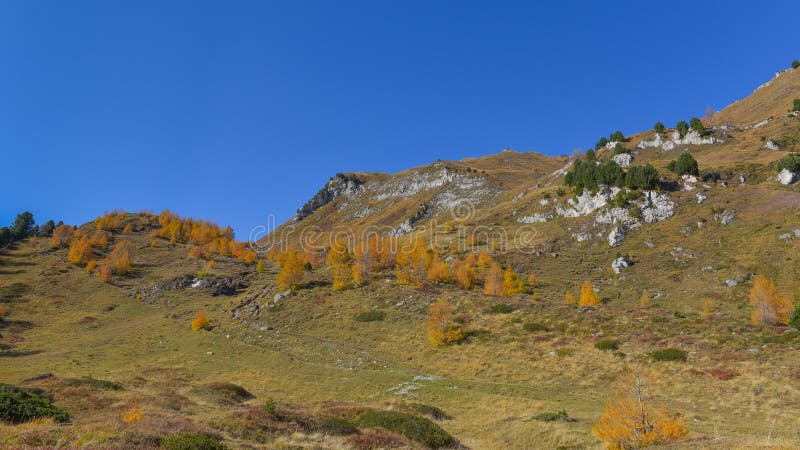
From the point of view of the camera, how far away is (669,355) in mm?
40594

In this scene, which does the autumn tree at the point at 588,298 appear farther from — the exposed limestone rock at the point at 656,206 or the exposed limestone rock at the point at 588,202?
the exposed limestone rock at the point at 588,202

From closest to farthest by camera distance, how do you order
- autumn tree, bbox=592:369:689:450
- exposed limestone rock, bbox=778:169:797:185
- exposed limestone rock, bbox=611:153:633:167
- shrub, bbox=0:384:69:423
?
autumn tree, bbox=592:369:689:450, shrub, bbox=0:384:69:423, exposed limestone rock, bbox=778:169:797:185, exposed limestone rock, bbox=611:153:633:167

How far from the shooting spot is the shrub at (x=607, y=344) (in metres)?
45.6

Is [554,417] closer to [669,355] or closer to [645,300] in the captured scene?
[669,355]

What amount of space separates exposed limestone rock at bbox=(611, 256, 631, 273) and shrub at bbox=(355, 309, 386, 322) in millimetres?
58542

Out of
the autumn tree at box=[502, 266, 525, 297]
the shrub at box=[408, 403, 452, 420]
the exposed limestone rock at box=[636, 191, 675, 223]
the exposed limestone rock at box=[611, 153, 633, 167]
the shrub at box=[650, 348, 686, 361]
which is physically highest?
the exposed limestone rock at box=[611, 153, 633, 167]

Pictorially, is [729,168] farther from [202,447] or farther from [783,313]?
[202,447]

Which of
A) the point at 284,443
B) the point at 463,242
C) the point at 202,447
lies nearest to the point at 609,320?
the point at 284,443

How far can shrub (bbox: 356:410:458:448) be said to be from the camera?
79.0 feet

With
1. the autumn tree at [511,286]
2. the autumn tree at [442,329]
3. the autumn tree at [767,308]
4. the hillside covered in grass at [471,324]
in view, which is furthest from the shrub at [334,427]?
the autumn tree at [511,286]

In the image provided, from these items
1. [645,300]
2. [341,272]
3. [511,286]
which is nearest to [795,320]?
[645,300]

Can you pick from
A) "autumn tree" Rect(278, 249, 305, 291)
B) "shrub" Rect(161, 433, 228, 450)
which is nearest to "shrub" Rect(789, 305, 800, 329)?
"shrub" Rect(161, 433, 228, 450)

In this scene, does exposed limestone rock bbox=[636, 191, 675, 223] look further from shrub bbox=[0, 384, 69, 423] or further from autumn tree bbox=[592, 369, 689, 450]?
shrub bbox=[0, 384, 69, 423]

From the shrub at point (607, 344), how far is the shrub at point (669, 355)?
4.26 meters
